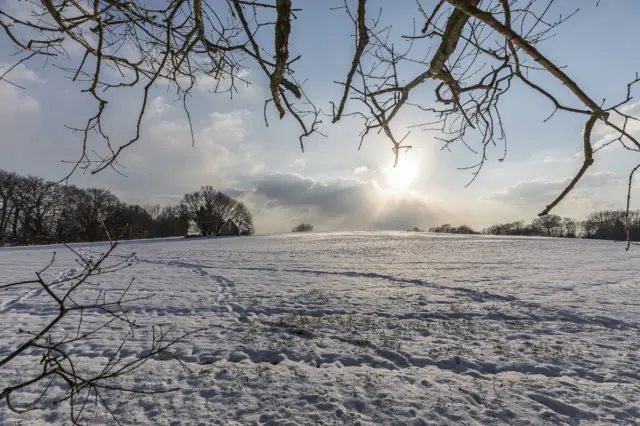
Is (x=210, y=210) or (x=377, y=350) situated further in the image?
(x=210, y=210)

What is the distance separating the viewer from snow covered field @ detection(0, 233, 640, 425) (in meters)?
4.42

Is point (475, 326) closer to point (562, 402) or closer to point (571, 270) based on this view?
point (562, 402)

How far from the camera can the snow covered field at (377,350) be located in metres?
4.42

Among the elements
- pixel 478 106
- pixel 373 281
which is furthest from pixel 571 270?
pixel 478 106

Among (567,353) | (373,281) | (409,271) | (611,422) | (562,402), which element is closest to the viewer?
(611,422)

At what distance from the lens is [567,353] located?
20.8 feet

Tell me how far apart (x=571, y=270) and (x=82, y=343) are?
18970mm

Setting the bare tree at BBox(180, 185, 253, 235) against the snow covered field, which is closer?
the snow covered field

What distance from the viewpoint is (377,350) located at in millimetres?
6426

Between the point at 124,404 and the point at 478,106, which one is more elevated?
the point at 478,106

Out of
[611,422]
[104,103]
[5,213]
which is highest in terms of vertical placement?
[104,103]

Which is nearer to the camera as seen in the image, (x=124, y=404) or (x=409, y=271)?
(x=124, y=404)

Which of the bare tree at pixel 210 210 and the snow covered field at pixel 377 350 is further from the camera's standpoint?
the bare tree at pixel 210 210

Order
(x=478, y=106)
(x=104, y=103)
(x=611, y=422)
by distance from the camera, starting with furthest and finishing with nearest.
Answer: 1. (x=611, y=422)
2. (x=478, y=106)
3. (x=104, y=103)
